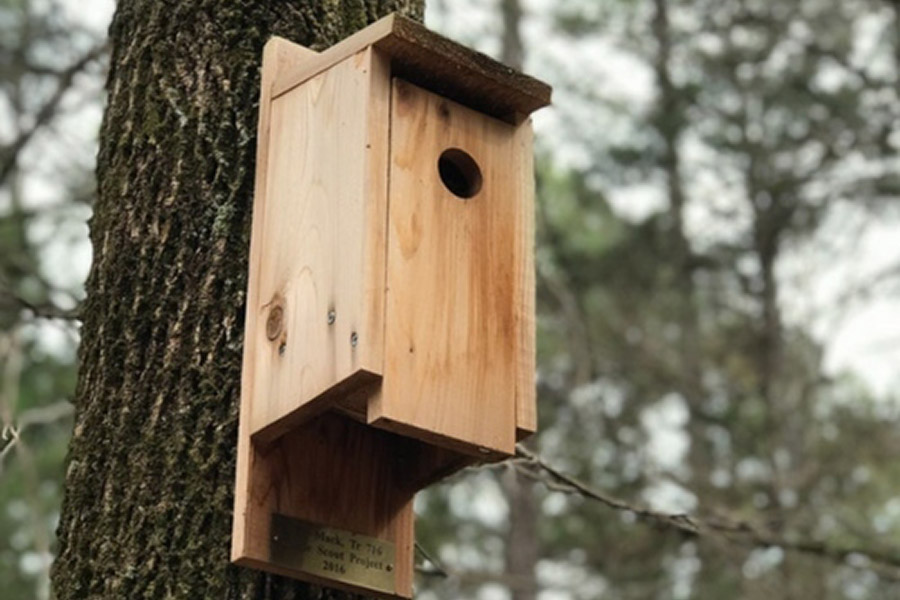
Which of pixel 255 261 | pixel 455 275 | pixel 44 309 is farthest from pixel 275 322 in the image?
pixel 44 309

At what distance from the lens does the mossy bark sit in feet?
7.89

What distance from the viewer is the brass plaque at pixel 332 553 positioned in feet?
7.78

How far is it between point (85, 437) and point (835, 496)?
411 inches

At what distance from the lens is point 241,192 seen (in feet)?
8.57

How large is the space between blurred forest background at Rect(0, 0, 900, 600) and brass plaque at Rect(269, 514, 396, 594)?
7474mm

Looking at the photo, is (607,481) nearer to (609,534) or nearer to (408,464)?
(609,534)

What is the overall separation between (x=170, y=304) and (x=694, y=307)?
11.0m

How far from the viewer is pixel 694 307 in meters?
13.3

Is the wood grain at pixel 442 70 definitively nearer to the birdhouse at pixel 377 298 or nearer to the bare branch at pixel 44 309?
the birdhouse at pixel 377 298

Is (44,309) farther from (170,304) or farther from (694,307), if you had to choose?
(694,307)

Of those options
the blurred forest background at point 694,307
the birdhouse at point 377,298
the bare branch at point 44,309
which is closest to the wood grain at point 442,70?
the birdhouse at point 377,298

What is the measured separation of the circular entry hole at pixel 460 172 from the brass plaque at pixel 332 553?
1.87 ft

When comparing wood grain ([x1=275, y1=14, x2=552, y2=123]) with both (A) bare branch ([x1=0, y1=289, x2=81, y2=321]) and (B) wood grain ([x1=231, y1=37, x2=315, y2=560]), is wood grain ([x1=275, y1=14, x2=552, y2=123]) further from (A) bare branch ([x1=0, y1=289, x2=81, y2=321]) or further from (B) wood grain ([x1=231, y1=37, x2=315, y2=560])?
(A) bare branch ([x1=0, y1=289, x2=81, y2=321])

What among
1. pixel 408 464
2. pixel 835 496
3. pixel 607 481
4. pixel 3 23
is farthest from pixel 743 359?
pixel 408 464
